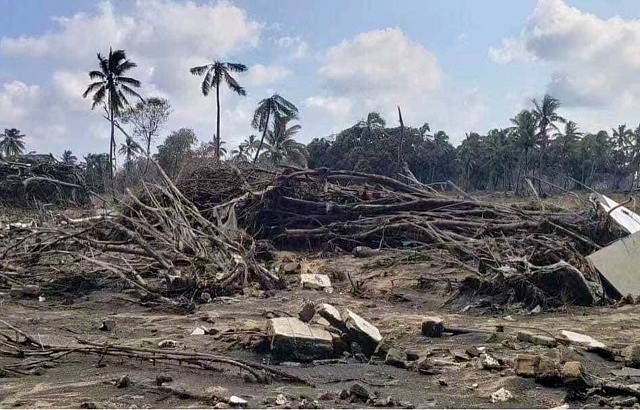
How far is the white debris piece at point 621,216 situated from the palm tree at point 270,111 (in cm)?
2486

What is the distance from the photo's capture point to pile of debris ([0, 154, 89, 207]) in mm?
19938

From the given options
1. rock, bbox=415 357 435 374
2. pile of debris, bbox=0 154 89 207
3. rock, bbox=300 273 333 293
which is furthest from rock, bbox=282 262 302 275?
pile of debris, bbox=0 154 89 207

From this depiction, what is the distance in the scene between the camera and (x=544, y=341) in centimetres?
523

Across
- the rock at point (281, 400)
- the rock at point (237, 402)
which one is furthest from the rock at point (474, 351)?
the rock at point (237, 402)

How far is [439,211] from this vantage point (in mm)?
12258

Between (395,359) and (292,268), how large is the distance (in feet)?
17.7

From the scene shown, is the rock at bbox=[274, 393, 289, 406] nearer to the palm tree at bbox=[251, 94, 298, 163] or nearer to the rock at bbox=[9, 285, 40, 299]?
the rock at bbox=[9, 285, 40, 299]

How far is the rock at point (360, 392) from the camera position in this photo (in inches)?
153

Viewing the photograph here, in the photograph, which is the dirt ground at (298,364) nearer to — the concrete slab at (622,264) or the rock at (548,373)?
the rock at (548,373)

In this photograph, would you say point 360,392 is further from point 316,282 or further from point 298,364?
point 316,282

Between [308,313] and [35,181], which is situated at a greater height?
[35,181]

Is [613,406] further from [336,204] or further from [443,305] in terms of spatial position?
[336,204]

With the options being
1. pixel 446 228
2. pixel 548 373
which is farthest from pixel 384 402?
pixel 446 228

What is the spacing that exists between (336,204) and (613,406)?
9471 millimetres
